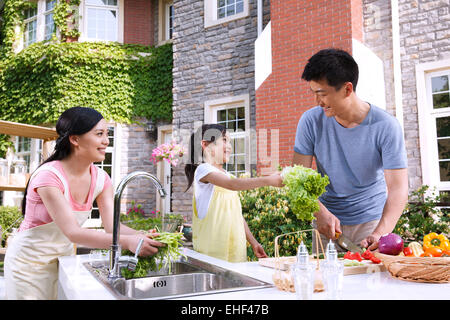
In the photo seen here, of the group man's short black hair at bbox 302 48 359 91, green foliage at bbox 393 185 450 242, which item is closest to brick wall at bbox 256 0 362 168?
green foliage at bbox 393 185 450 242

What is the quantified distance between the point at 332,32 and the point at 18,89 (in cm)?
871

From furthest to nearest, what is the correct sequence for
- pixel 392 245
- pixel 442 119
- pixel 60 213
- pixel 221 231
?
1. pixel 442 119
2. pixel 221 231
3. pixel 60 213
4. pixel 392 245

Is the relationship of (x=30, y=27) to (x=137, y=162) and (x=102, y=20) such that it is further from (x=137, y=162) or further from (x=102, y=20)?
(x=137, y=162)

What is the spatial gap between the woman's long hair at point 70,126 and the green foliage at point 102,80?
8198 mm

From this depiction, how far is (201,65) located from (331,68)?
7334mm

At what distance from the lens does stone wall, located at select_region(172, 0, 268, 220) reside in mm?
8602

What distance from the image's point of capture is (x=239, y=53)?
868cm

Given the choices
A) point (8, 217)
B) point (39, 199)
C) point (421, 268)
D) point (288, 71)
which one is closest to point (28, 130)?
point (8, 217)

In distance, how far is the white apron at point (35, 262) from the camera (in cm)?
205

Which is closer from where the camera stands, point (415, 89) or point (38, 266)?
point (38, 266)

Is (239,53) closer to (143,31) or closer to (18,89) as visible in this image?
(143,31)

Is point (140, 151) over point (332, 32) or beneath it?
beneath

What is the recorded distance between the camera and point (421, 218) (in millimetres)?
5809
